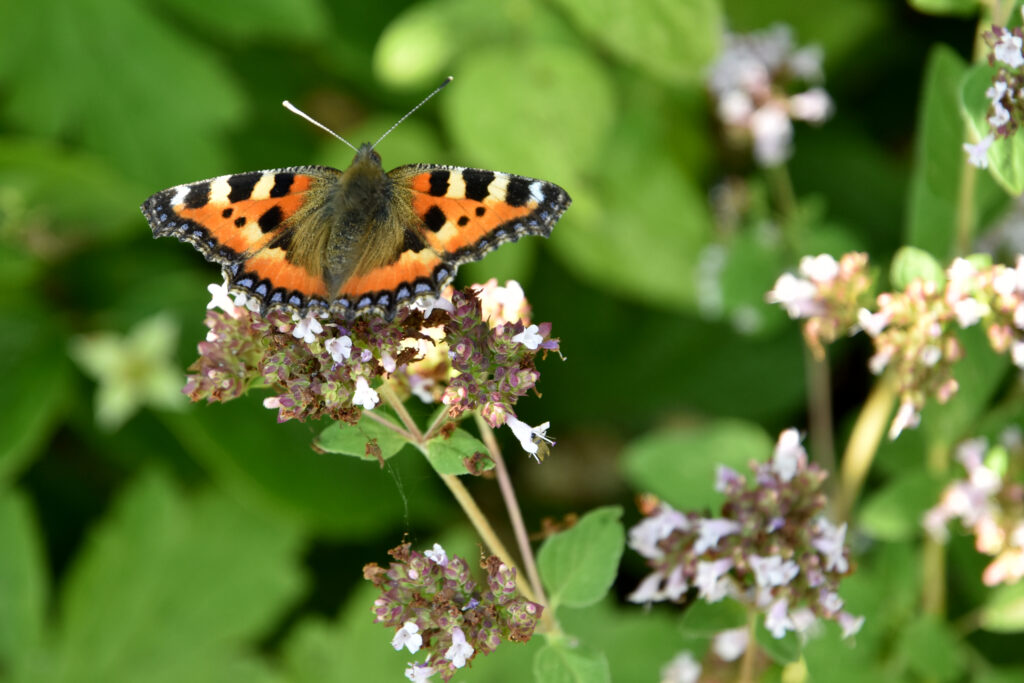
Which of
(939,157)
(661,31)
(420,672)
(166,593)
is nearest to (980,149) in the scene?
(939,157)

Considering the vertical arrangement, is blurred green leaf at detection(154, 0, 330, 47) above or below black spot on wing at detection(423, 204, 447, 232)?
below

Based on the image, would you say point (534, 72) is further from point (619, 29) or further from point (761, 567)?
point (761, 567)

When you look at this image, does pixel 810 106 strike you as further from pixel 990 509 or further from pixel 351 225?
pixel 351 225

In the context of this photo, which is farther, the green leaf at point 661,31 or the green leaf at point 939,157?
the green leaf at point 661,31

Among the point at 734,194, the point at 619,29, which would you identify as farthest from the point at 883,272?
the point at 619,29

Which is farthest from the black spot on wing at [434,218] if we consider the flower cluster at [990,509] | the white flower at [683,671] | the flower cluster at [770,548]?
the flower cluster at [990,509]

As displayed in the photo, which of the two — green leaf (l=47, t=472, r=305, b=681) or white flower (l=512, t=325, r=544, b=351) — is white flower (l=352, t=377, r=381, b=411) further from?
green leaf (l=47, t=472, r=305, b=681)

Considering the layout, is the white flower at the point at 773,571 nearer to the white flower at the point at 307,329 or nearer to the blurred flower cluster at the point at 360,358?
the blurred flower cluster at the point at 360,358

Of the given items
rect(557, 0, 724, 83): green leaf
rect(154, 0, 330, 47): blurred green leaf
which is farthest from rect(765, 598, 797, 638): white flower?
rect(154, 0, 330, 47): blurred green leaf
